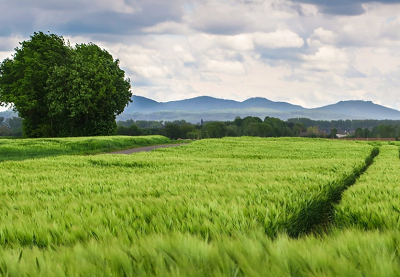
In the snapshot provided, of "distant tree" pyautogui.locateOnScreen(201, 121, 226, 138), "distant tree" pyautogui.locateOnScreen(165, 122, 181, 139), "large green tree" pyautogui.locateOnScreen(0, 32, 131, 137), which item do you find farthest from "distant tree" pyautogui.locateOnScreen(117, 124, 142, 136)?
"large green tree" pyautogui.locateOnScreen(0, 32, 131, 137)

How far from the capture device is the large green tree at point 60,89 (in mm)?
55375

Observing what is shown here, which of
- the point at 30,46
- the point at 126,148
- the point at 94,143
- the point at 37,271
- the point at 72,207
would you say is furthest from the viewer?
the point at 30,46

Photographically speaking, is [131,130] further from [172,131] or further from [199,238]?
[199,238]

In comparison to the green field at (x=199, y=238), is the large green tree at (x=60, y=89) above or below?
above

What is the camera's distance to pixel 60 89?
5503 centimetres

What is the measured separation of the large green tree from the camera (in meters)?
55.4

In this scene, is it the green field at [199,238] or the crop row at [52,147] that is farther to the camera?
the crop row at [52,147]

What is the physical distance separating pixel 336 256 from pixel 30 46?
6768 cm

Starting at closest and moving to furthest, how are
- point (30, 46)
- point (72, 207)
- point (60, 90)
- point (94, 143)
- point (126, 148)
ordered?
point (72, 207), point (94, 143), point (126, 148), point (60, 90), point (30, 46)

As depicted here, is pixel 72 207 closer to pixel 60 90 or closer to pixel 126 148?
pixel 126 148

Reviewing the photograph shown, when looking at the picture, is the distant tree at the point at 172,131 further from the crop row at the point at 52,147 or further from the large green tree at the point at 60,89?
the crop row at the point at 52,147

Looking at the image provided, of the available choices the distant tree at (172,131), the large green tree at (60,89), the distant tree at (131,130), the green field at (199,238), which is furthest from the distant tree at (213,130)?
the green field at (199,238)

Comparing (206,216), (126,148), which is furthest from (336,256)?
(126,148)

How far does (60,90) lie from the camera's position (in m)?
54.9
